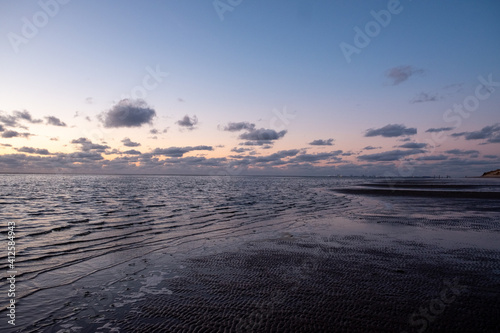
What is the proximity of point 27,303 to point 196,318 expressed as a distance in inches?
178

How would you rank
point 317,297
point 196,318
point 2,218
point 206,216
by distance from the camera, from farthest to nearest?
point 206,216 → point 2,218 → point 317,297 → point 196,318

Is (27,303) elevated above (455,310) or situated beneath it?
situated beneath

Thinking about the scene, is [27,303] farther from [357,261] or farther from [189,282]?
[357,261]

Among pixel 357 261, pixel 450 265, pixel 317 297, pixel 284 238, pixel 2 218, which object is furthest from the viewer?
pixel 2 218

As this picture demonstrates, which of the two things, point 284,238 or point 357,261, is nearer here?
point 357,261

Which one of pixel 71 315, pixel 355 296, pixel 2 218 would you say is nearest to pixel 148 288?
pixel 71 315

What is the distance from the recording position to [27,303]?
272 inches

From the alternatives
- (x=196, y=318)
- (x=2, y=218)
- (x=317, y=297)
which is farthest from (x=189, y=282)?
(x=2, y=218)

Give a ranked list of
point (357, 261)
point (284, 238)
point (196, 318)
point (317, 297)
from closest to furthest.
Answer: point (196, 318)
point (317, 297)
point (357, 261)
point (284, 238)

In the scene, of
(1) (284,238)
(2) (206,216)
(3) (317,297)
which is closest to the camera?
(3) (317,297)

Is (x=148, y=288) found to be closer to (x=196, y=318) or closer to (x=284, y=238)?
(x=196, y=318)

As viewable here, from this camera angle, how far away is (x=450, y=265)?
9320 millimetres

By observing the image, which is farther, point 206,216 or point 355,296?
point 206,216

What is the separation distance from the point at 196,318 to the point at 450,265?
8580 mm
